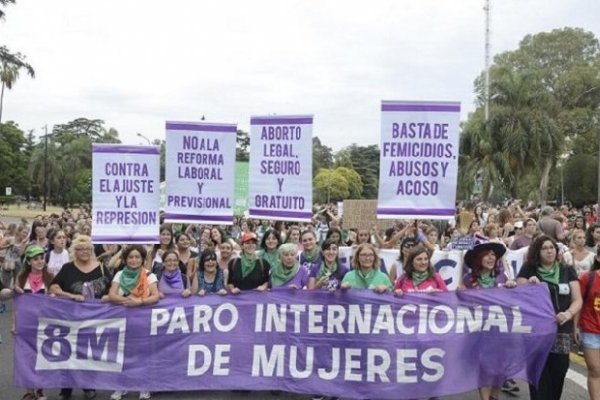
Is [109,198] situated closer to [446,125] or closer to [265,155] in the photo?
[265,155]

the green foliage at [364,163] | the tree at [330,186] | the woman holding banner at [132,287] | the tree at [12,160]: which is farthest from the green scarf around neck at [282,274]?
the green foliage at [364,163]

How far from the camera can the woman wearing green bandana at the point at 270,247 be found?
7.01m

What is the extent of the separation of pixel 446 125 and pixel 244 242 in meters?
2.33

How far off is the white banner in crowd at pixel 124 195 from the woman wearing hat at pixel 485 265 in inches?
129

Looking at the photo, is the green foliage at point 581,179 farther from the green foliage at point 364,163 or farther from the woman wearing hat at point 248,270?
the woman wearing hat at point 248,270

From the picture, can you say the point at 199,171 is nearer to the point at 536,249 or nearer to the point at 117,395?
the point at 117,395

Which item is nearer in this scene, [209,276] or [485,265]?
[485,265]

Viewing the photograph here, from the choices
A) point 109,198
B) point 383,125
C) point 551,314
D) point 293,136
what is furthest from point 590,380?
point 109,198

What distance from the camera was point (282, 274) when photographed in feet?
21.1

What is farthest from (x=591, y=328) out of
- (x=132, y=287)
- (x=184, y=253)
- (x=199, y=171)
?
(x=184, y=253)

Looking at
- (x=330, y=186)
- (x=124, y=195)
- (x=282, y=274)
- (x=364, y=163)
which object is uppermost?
(x=364, y=163)

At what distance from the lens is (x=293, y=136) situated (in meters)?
7.29

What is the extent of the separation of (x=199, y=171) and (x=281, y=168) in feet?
3.10

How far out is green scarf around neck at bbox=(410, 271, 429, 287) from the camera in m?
5.79
